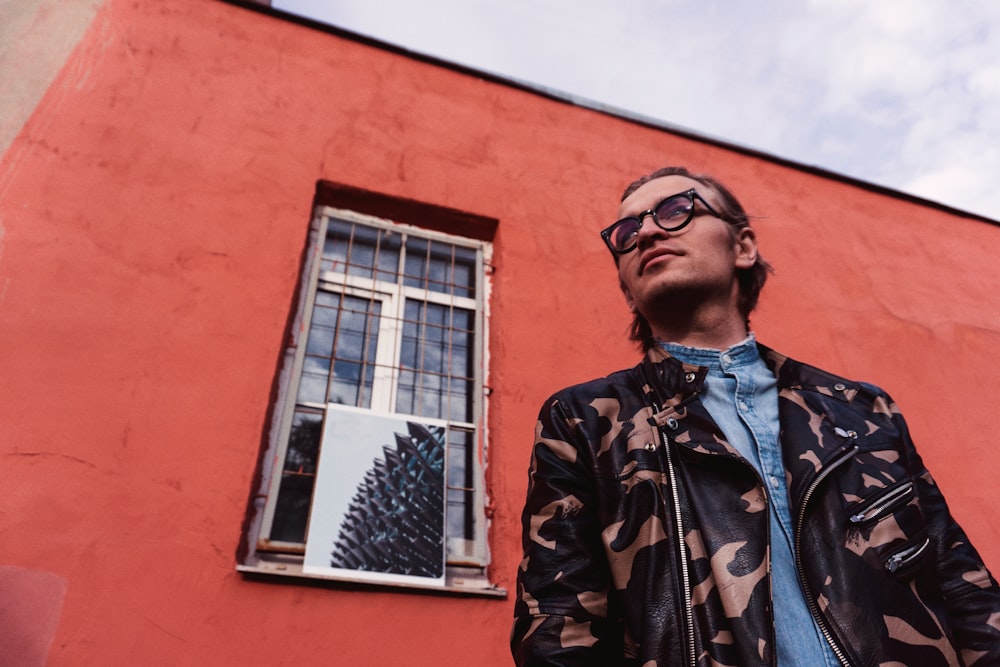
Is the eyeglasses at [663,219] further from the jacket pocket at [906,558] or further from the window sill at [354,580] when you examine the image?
the window sill at [354,580]

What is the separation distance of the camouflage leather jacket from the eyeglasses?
459 mm

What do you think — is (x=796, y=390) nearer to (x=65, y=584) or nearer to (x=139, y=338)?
(x=65, y=584)

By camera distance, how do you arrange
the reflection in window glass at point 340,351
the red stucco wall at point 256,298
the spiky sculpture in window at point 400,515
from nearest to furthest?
the red stucco wall at point 256,298 → the spiky sculpture in window at point 400,515 → the reflection in window glass at point 340,351

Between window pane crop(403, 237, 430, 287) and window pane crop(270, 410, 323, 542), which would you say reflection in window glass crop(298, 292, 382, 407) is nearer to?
window pane crop(270, 410, 323, 542)

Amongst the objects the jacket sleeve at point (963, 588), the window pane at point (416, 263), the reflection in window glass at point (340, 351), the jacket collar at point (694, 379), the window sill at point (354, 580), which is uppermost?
the window pane at point (416, 263)

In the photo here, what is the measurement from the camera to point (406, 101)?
15.0 ft

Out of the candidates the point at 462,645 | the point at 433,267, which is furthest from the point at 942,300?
the point at 462,645

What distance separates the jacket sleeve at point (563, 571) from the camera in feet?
3.47

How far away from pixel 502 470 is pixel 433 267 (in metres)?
1.44

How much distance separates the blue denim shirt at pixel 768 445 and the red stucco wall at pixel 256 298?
6.19 ft

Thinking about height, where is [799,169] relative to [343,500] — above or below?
above

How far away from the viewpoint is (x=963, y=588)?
1.27 metres

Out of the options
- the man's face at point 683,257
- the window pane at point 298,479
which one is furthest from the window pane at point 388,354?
the man's face at point 683,257

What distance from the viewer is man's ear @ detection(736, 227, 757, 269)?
71.9 inches
